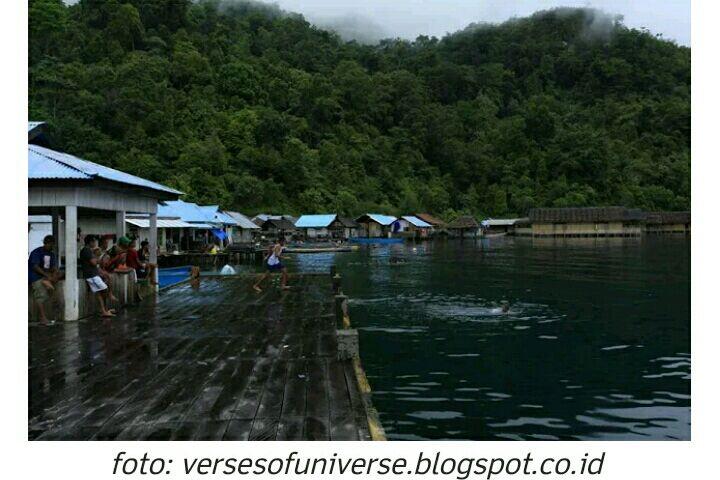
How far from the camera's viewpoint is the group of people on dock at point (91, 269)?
35.5ft

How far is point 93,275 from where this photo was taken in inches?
468

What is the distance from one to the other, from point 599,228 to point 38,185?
82.1 m

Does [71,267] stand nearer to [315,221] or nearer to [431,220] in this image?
[315,221]

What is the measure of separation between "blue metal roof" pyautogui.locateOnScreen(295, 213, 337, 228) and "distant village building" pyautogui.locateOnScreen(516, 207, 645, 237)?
29303mm

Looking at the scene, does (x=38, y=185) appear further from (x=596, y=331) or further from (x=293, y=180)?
(x=293, y=180)

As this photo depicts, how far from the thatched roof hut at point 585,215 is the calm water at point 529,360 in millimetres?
60679

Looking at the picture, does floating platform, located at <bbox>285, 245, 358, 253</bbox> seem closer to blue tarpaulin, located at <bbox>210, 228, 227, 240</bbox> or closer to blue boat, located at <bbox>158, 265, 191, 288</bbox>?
blue tarpaulin, located at <bbox>210, 228, 227, 240</bbox>

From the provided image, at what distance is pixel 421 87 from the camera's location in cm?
12406

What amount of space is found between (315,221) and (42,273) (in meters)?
61.8

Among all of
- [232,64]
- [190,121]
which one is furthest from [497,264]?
[232,64]

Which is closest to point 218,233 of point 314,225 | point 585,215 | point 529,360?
point 314,225

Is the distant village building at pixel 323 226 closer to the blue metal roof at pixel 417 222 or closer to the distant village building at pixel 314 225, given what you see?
the distant village building at pixel 314 225

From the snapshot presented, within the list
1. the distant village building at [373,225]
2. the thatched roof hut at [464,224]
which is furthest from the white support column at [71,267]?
the thatched roof hut at [464,224]

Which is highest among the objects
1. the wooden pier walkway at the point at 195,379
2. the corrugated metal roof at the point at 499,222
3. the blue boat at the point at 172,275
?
the corrugated metal roof at the point at 499,222
